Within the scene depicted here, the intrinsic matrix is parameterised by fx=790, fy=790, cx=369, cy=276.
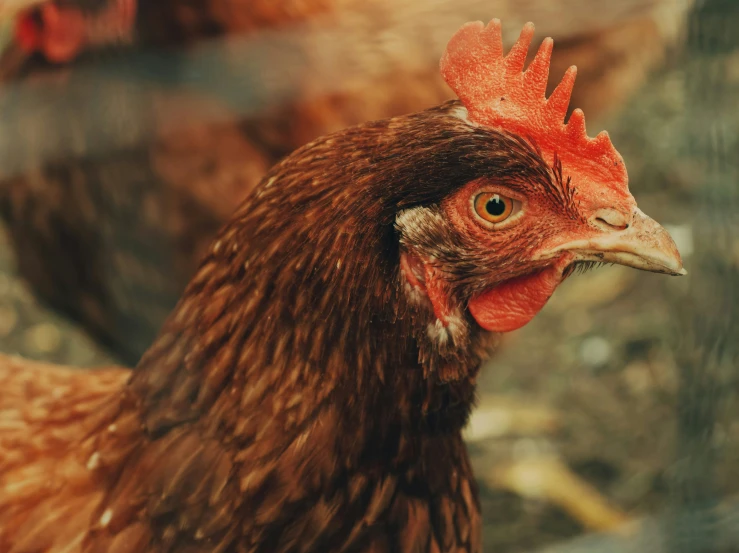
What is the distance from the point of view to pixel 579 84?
6.10ft

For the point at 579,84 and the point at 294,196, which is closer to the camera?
the point at 294,196

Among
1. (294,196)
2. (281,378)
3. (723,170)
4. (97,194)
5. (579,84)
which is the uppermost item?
(579,84)

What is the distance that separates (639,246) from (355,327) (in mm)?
305

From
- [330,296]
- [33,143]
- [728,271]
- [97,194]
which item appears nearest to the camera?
[330,296]

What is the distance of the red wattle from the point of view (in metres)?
0.88

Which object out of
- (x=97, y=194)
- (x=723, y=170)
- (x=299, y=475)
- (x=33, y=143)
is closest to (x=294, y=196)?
→ (x=299, y=475)

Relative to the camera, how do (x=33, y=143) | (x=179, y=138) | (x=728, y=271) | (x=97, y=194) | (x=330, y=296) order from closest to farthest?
1. (x=330, y=296)
2. (x=33, y=143)
3. (x=179, y=138)
4. (x=97, y=194)
5. (x=728, y=271)

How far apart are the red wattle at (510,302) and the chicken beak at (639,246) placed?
74 millimetres

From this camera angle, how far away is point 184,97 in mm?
1431

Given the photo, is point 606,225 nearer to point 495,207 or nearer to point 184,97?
point 495,207

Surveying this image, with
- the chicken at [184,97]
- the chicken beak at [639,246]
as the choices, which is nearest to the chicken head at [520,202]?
the chicken beak at [639,246]

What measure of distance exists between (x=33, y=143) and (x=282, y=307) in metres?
0.68

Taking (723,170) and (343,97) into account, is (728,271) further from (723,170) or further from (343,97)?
(343,97)

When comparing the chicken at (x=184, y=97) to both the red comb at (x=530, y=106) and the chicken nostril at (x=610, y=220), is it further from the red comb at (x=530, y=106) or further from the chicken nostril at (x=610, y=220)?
the chicken nostril at (x=610, y=220)
